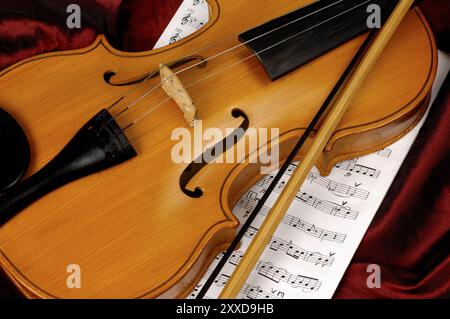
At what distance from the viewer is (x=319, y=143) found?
1074 mm

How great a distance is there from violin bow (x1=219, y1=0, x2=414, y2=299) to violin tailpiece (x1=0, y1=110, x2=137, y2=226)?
312 millimetres

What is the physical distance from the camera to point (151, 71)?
3.86 feet

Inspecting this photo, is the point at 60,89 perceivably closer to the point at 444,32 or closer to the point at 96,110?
the point at 96,110

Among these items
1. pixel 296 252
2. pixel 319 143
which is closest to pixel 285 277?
pixel 296 252

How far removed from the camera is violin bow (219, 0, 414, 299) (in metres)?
0.94

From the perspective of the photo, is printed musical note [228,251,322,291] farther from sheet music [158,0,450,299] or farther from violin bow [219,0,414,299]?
violin bow [219,0,414,299]

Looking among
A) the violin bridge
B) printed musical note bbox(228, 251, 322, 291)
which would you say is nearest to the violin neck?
the violin bridge

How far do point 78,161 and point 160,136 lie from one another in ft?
0.58

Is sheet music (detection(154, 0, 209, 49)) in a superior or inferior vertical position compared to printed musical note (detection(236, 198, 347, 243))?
superior

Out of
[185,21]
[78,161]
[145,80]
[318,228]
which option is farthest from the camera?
[185,21]

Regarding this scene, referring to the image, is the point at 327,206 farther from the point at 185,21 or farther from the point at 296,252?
the point at 185,21
